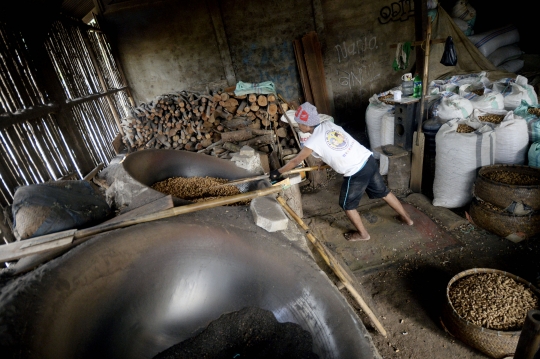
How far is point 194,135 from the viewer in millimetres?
4855

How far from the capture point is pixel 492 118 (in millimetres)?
3480

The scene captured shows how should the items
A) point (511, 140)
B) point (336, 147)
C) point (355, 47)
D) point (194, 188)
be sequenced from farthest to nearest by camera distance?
point (355, 47)
point (511, 140)
point (336, 147)
point (194, 188)

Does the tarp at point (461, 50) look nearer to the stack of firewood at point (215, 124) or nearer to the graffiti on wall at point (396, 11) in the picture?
the graffiti on wall at point (396, 11)

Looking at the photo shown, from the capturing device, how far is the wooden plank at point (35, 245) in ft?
4.60

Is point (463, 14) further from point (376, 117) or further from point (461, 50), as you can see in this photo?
point (376, 117)

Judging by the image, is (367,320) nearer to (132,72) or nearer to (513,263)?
(513,263)

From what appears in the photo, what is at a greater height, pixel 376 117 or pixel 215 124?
pixel 215 124

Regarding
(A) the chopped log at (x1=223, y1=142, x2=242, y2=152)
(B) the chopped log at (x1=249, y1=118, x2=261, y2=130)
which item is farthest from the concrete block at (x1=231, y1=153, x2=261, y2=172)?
(B) the chopped log at (x1=249, y1=118, x2=261, y2=130)

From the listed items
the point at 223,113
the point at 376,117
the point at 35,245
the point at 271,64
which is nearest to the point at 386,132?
the point at 376,117

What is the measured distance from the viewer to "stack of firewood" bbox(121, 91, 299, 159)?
454 cm

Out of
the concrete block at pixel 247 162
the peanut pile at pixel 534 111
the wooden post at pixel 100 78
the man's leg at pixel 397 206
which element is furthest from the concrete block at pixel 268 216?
the wooden post at pixel 100 78

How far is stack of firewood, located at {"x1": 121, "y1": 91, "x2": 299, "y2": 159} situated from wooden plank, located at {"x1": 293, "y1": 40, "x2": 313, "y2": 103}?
1.95m

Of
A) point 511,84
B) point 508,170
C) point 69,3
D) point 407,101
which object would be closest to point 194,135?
point 69,3

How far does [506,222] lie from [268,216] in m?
2.70
